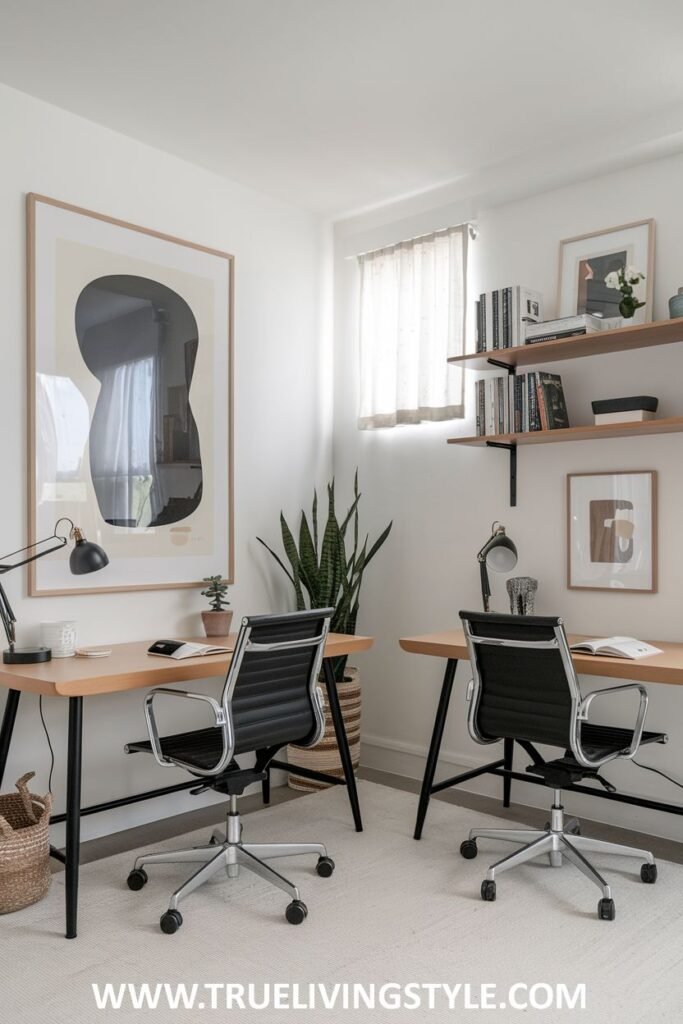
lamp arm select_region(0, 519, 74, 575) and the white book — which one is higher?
the white book

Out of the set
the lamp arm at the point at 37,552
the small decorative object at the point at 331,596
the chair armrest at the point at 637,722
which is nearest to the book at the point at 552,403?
the small decorative object at the point at 331,596

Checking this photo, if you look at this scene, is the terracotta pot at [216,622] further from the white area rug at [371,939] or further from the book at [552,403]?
the book at [552,403]

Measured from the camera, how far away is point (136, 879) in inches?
114

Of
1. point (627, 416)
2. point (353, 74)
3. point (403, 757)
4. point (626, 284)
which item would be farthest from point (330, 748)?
point (353, 74)

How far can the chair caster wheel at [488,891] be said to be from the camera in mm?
2797

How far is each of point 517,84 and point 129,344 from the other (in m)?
1.83

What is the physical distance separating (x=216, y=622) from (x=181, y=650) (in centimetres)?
58

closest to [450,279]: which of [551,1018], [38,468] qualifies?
[38,468]

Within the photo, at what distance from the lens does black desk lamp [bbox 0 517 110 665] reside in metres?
2.99

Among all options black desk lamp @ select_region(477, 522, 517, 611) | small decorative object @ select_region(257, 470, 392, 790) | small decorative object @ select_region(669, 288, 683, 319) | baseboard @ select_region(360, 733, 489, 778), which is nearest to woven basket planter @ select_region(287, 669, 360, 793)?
small decorative object @ select_region(257, 470, 392, 790)

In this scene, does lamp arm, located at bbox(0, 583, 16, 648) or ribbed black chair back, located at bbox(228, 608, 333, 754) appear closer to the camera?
ribbed black chair back, located at bbox(228, 608, 333, 754)

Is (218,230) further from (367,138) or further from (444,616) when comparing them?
(444,616)

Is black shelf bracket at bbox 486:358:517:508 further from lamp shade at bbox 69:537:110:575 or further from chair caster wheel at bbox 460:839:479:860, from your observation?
lamp shade at bbox 69:537:110:575

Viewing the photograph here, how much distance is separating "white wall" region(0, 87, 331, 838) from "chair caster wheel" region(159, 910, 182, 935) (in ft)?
3.19
